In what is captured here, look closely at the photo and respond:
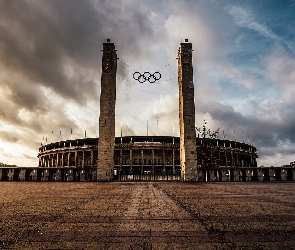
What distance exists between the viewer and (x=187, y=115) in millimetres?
26953

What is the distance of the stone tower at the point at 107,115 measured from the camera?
24969 mm

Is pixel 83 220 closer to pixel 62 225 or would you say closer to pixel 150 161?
pixel 62 225

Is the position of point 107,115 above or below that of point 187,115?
below

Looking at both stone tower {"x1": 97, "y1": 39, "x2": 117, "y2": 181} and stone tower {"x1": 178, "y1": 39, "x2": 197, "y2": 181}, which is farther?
stone tower {"x1": 178, "y1": 39, "x2": 197, "y2": 181}

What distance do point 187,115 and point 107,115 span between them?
1006cm

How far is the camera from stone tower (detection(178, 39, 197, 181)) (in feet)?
84.4

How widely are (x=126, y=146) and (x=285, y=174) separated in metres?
36.1

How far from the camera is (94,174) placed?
2520 centimetres

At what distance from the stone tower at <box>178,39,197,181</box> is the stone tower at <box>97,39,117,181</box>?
8820mm

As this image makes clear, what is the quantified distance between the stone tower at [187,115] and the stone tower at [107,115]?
882 cm

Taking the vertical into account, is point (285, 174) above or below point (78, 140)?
below

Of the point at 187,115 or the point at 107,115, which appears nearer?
the point at 107,115

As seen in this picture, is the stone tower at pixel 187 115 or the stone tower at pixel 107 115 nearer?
the stone tower at pixel 107 115

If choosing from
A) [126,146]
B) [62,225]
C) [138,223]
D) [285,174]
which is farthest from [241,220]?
[126,146]
